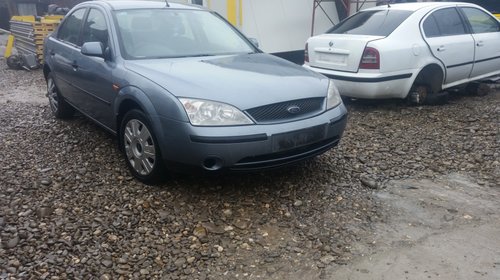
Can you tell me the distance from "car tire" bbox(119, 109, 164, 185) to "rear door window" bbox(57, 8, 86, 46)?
1.72 m

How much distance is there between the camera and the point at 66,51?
17.0ft

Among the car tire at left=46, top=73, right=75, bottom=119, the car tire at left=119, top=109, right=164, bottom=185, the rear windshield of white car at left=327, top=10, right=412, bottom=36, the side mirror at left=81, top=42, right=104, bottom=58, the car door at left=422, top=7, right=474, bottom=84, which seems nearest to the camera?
the car tire at left=119, top=109, right=164, bottom=185

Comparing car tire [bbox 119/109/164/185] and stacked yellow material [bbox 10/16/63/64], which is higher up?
stacked yellow material [bbox 10/16/63/64]

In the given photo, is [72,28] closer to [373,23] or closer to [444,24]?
[373,23]

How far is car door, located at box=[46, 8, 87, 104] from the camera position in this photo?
16.6 feet

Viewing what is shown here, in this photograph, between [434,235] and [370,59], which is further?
[370,59]

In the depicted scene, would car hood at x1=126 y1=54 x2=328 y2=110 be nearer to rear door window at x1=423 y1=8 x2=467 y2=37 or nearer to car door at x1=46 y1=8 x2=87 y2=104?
car door at x1=46 y1=8 x2=87 y2=104

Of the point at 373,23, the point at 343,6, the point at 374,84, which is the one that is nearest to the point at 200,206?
the point at 374,84

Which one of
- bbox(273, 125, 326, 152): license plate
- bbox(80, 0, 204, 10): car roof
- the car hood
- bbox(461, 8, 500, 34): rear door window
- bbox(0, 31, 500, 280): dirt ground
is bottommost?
bbox(0, 31, 500, 280): dirt ground

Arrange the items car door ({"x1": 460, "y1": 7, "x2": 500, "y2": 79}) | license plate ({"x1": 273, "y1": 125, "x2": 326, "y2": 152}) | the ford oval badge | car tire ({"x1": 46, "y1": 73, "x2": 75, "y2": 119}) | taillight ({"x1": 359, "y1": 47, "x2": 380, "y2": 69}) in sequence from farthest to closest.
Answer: car door ({"x1": 460, "y1": 7, "x2": 500, "y2": 79})
taillight ({"x1": 359, "y1": 47, "x2": 380, "y2": 69})
car tire ({"x1": 46, "y1": 73, "x2": 75, "y2": 119})
the ford oval badge
license plate ({"x1": 273, "y1": 125, "x2": 326, "y2": 152})

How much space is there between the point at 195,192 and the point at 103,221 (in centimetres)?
79

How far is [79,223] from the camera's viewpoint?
3.28 metres

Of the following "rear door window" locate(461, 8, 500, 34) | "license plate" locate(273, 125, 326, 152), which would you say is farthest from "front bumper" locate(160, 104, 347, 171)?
"rear door window" locate(461, 8, 500, 34)

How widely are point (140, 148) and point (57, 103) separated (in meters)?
2.64
